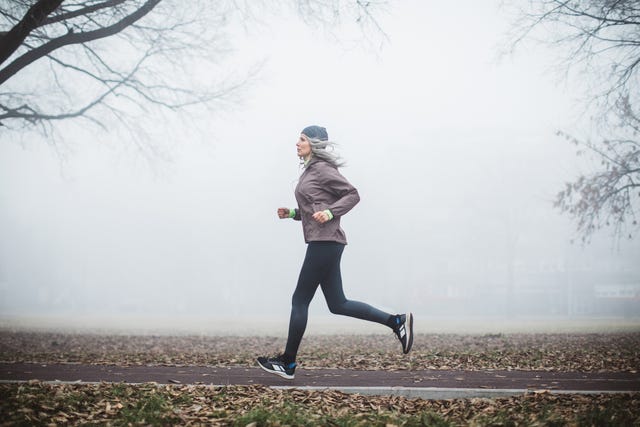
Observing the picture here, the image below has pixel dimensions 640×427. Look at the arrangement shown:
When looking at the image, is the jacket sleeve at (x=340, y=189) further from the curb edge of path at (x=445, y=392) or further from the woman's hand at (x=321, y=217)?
the curb edge of path at (x=445, y=392)

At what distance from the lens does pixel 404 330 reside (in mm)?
6035

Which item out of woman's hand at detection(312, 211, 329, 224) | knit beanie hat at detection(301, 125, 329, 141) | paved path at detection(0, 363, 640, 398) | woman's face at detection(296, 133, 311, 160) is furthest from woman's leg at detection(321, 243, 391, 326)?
knit beanie hat at detection(301, 125, 329, 141)

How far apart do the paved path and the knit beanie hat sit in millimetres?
2403

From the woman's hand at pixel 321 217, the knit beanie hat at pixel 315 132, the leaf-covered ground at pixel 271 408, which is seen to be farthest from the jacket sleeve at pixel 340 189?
the leaf-covered ground at pixel 271 408

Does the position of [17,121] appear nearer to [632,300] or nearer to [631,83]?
[631,83]

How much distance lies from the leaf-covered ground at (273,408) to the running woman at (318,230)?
1.95ft

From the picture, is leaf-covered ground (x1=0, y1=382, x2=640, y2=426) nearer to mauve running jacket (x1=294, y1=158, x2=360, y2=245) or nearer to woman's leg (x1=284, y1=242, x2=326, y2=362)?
woman's leg (x1=284, y1=242, x2=326, y2=362)

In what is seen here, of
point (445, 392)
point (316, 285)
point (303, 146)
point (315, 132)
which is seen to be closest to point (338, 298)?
point (316, 285)

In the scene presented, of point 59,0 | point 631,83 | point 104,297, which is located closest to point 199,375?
point 59,0

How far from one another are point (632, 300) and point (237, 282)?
40.0 meters

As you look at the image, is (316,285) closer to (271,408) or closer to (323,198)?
(323,198)

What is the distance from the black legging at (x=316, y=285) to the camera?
17.9 ft

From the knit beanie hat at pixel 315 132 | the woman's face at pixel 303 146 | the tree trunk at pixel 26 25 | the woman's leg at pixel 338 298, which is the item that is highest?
the tree trunk at pixel 26 25

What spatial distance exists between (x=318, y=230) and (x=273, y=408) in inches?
67.4
